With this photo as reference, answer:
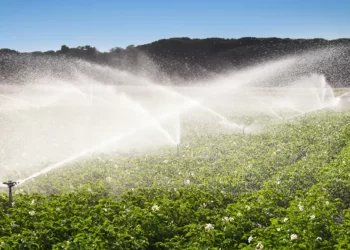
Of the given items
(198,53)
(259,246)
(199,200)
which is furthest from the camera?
(198,53)

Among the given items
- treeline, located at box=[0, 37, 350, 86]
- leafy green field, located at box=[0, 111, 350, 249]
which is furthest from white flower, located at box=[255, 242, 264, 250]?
treeline, located at box=[0, 37, 350, 86]

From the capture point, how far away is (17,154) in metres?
17.2

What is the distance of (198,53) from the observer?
8431cm

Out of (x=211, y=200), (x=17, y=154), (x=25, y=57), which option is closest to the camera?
(x=211, y=200)

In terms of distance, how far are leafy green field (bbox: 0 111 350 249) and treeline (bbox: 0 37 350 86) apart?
202 ft

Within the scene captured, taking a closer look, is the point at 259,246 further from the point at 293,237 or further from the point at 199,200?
the point at 199,200

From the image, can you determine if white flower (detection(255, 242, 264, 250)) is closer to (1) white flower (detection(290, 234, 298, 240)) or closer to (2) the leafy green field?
(2) the leafy green field

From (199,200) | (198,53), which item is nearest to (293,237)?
(199,200)

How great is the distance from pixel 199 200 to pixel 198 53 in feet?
252

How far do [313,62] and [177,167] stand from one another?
62703mm

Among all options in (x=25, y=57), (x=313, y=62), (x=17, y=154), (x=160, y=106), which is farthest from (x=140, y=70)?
(x=17, y=154)

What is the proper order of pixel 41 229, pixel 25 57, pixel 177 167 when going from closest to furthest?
pixel 41 229 → pixel 177 167 → pixel 25 57

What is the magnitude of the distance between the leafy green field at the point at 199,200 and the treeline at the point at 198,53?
61.6m

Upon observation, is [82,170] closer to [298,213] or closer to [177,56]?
[298,213]
